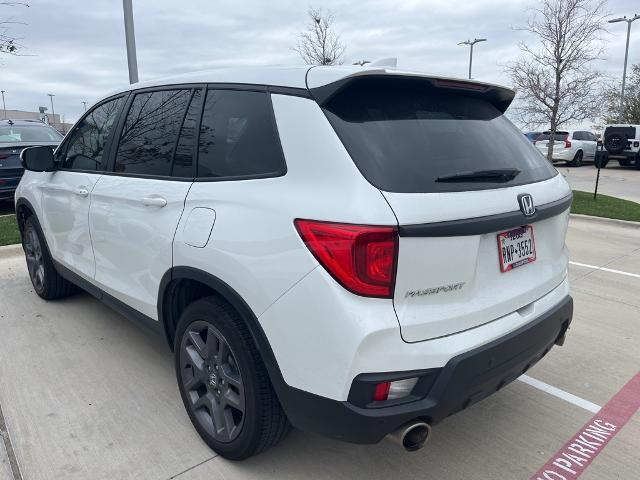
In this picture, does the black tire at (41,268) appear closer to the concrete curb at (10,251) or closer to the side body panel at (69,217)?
the side body panel at (69,217)

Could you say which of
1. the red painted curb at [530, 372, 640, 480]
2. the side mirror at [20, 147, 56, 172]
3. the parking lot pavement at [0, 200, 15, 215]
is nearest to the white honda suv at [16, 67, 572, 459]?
the red painted curb at [530, 372, 640, 480]

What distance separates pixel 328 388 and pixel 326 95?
1.13 meters

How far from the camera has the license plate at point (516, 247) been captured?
85.5 inches

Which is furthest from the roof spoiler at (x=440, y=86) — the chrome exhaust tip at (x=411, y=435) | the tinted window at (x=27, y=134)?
the tinted window at (x=27, y=134)

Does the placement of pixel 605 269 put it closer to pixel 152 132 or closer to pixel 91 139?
pixel 152 132

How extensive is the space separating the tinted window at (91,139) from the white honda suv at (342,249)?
70 cm

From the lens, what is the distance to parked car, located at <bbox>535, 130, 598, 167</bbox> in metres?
21.5

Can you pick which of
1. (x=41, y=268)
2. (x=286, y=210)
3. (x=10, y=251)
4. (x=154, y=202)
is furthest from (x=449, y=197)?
(x=10, y=251)

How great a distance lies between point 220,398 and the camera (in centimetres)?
246

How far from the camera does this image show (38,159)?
3.97 metres

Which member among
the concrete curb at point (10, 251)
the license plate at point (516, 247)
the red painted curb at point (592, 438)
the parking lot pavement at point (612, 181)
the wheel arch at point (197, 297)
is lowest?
the parking lot pavement at point (612, 181)

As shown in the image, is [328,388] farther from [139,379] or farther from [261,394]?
[139,379]

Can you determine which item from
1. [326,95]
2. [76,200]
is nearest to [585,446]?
[326,95]

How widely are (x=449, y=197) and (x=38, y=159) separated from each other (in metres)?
3.35
